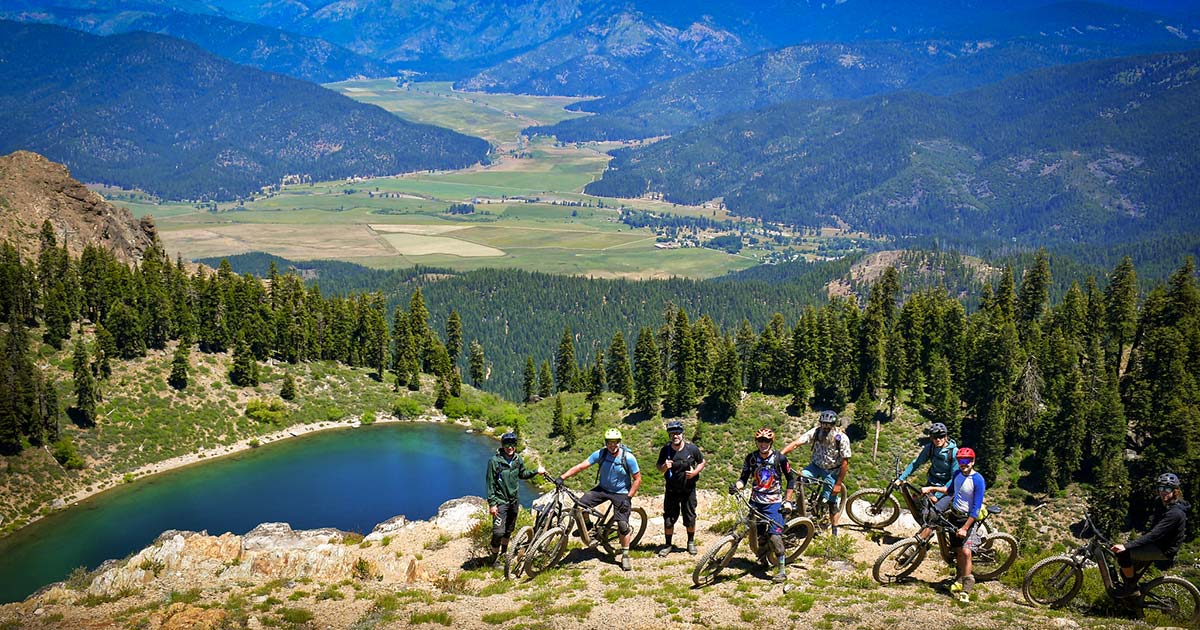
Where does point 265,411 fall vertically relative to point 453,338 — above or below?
below

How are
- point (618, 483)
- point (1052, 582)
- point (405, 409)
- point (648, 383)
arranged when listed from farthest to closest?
point (405, 409) < point (648, 383) < point (618, 483) < point (1052, 582)

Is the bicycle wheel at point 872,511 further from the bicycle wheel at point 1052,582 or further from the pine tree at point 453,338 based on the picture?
the pine tree at point 453,338

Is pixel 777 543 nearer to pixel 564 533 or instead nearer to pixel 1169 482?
pixel 564 533

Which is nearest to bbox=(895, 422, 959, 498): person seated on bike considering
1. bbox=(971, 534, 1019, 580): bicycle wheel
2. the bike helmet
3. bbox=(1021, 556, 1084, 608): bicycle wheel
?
bbox=(971, 534, 1019, 580): bicycle wheel

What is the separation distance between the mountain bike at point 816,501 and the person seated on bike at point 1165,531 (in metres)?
8.01

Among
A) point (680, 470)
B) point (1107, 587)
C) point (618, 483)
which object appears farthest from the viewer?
point (618, 483)

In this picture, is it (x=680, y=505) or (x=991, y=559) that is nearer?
(x=991, y=559)

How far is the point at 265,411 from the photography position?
10381cm

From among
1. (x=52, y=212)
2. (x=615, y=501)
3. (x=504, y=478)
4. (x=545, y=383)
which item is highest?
(x=52, y=212)

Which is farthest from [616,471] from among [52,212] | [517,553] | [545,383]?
[52,212]

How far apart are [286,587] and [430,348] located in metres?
108

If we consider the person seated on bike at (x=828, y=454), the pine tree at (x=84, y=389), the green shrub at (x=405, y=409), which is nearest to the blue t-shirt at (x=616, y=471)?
the person seated on bike at (x=828, y=454)

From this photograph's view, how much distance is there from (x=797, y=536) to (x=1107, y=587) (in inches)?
312

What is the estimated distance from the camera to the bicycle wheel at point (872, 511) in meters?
27.6
